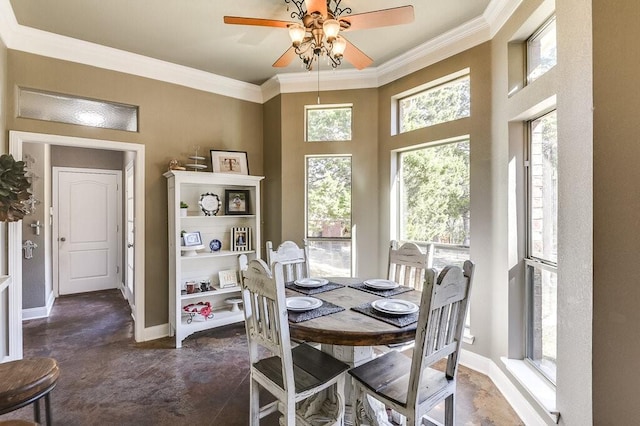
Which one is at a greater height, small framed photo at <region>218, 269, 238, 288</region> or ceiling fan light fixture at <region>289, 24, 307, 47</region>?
ceiling fan light fixture at <region>289, 24, 307, 47</region>

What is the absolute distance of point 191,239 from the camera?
11.5 feet

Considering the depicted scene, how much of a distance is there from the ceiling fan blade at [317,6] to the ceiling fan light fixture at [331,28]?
7 centimetres

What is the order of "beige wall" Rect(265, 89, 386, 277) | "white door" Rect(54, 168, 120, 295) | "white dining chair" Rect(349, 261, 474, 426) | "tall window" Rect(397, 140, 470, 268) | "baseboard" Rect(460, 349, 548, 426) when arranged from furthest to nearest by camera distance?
"white door" Rect(54, 168, 120, 295) < "beige wall" Rect(265, 89, 386, 277) < "tall window" Rect(397, 140, 470, 268) < "baseboard" Rect(460, 349, 548, 426) < "white dining chair" Rect(349, 261, 474, 426)

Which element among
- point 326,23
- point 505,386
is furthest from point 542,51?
point 505,386

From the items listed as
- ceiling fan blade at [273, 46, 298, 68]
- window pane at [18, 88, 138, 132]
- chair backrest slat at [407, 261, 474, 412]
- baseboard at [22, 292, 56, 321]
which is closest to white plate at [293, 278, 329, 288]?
chair backrest slat at [407, 261, 474, 412]

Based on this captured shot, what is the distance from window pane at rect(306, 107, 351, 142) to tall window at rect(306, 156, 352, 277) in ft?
Result: 0.81

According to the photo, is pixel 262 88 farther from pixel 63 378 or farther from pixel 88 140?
pixel 63 378

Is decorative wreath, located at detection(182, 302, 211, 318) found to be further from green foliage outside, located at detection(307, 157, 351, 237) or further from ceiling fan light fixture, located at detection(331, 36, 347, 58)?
ceiling fan light fixture, located at detection(331, 36, 347, 58)

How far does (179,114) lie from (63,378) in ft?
9.06

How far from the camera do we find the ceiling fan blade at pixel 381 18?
6.00 ft

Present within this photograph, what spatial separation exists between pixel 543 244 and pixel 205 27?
129 inches

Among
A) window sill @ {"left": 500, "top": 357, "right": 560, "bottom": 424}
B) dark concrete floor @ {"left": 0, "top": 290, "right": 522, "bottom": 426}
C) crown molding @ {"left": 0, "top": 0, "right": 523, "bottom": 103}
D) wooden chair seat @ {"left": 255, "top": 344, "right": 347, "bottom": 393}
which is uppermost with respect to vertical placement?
crown molding @ {"left": 0, "top": 0, "right": 523, "bottom": 103}

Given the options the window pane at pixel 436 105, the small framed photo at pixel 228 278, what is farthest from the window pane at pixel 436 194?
the small framed photo at pixel 228 278

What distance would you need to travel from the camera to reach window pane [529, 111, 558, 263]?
213 cm
